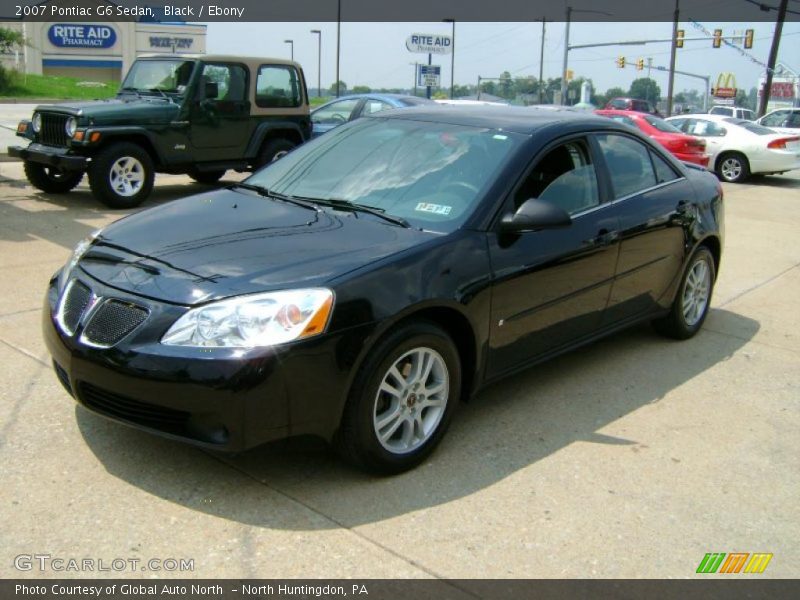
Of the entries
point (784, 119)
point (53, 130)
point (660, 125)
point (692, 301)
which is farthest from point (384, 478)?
point (784, 119)

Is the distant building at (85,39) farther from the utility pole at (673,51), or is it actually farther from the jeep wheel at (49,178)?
the jeep wheel at (49,178)

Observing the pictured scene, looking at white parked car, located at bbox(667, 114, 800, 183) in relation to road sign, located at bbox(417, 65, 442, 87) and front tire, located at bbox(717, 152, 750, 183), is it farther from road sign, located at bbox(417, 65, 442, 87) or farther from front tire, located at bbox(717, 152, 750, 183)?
road sign, located at bbox(417, 65, 442, 87)

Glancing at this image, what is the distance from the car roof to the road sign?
23.6 meters

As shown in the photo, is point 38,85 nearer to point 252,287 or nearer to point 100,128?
point 100,128

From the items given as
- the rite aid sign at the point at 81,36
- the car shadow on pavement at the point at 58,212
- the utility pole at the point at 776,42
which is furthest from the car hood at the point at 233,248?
the rite aid sign at the point at 81,36

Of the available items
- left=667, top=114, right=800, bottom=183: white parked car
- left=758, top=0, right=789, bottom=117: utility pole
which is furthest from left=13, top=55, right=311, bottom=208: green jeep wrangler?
left=758, top=0, right=789, bottom=117: utility pole

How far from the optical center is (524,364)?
13.8 feet

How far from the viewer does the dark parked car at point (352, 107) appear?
43.9 ft

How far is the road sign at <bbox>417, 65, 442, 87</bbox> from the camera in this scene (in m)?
27.9

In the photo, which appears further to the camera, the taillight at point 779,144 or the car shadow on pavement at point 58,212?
the taillight at point 779,144

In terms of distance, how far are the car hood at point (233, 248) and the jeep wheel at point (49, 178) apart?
23.4 feet

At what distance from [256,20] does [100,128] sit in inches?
777

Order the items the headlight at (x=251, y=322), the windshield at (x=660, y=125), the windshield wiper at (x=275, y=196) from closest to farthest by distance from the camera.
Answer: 1. the headlight at (x=251, y=322)
2. the windshield wiper at (x=275, y=196)
3. the windshield at (x=660, y=125)
